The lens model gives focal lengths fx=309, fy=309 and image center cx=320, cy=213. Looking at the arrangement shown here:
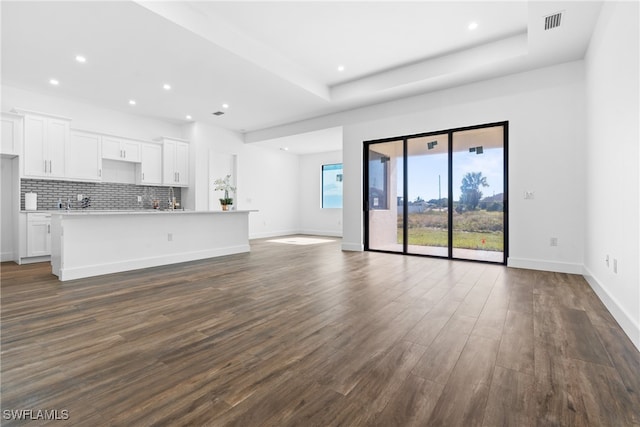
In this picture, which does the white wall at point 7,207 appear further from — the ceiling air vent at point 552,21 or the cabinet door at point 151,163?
the ceiling air vent at point 552,21

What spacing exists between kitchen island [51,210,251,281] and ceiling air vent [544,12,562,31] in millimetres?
5397

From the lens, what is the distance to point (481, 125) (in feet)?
16.6

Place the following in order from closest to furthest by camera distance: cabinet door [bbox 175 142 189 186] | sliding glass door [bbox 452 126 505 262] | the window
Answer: sliding glass door [bbox 452 126 505 262] < cabinet door [bbox 175 142 189 186] < the window

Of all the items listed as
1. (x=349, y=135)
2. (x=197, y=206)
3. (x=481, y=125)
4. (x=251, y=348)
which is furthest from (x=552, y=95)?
(x=197, y=206)

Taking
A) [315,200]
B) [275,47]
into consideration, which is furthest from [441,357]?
[315,200]

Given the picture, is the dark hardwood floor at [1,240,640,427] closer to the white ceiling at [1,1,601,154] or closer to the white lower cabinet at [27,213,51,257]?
the white lower cabinet at [27,213,51,257]

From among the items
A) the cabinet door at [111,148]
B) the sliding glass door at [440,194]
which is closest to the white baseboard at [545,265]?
the sliding glass door at [440,194]

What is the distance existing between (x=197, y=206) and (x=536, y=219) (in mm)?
6870

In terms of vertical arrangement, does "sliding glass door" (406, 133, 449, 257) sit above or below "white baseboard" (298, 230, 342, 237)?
above

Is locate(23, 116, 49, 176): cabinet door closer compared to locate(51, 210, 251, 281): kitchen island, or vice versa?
locate(51, 210, 251, 281): kitchen island

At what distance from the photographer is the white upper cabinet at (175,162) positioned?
716cm

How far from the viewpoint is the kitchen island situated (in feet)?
12.9

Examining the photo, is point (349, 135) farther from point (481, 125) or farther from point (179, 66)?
point (179, 66)

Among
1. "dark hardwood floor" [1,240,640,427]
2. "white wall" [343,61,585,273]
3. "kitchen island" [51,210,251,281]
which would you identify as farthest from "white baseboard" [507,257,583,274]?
"kitchen island" [51,210,251,281]
